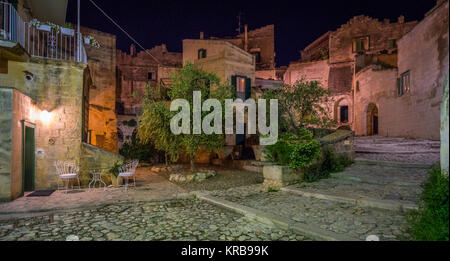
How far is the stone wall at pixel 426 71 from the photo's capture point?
13.3m

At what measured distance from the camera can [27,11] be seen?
10117mm

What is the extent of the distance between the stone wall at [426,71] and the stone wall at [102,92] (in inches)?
824

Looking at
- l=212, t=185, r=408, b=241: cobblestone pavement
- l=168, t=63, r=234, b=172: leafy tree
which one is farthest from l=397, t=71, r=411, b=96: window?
l=212, t=185, r=408, b=241: cobblestone pavement

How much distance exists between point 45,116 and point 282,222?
851cm

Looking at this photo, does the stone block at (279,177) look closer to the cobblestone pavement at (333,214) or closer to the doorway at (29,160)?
the cobblestone pavement at (333,214)

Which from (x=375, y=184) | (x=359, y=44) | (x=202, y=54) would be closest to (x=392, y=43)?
(x=359, y=44)

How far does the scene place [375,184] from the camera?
6875 millimetres

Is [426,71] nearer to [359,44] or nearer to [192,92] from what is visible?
[359,44]

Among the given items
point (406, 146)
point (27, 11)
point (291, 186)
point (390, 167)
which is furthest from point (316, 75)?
point (27, 11)

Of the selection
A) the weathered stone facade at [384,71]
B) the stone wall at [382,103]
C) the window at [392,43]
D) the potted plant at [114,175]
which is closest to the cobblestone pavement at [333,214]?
the potted plant at [114,175]

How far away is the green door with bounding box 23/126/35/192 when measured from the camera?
7980 mm

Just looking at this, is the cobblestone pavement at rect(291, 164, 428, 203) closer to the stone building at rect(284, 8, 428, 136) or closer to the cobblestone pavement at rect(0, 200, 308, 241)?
the cobblestone pavement at rect(0, 200, 308, 241)
